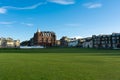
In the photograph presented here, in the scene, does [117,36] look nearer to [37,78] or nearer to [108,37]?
[108,37]

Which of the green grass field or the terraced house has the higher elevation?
the terraced house

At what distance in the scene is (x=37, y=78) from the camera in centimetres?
1512

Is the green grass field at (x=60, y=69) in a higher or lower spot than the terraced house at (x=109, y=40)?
lower

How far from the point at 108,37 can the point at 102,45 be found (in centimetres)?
1082

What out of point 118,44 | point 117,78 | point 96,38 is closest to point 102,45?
point 96,38

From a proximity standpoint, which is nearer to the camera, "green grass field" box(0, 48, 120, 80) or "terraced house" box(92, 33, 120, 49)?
"green grass field" box(0, 48, 120, 80)

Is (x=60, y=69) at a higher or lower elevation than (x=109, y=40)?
lower

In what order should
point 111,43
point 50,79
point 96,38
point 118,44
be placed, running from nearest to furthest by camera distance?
1. point 50,79
2. point 118,44
3. point 111,43
4. point 96,38

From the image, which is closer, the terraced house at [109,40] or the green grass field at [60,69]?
the green grass field at [60,69]

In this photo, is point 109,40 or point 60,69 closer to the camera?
point 60,69

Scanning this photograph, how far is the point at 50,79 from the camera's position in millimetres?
14812

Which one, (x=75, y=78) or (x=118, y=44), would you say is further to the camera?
(x=118, y=44)

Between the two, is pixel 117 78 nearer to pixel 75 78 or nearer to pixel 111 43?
pixel 75 78

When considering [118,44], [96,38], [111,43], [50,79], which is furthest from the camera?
[96,38]
